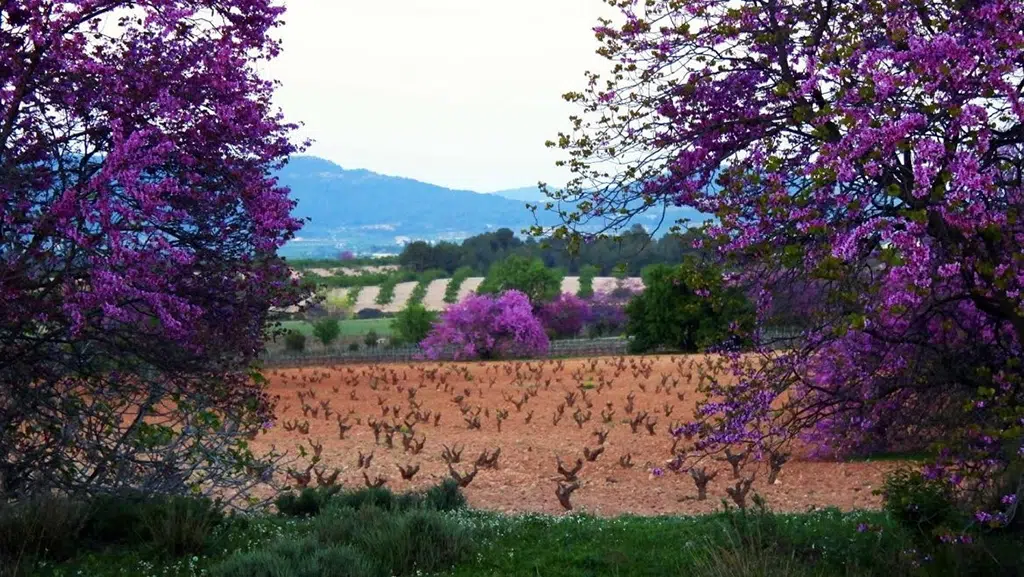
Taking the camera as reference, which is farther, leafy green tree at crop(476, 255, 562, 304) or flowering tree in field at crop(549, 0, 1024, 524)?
leafy green tree at crop(476, 255, 562, 304)

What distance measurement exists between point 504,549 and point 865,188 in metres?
3.96

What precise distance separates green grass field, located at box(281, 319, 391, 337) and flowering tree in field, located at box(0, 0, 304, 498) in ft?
195

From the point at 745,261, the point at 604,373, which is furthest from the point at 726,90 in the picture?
the point at 604,373

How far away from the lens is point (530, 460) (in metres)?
17.0

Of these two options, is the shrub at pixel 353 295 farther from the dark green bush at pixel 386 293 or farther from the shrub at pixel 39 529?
the shrub at pixel 39 529

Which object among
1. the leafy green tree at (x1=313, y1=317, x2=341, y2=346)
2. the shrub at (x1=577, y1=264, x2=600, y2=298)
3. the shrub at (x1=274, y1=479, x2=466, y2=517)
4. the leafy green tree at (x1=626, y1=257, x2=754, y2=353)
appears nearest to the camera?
the shrub at (x1=274, y1=479, x2=466, y2=517)

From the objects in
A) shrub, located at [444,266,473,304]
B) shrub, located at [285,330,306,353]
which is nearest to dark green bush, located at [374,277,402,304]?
shrub, located at [444,266,473,304]

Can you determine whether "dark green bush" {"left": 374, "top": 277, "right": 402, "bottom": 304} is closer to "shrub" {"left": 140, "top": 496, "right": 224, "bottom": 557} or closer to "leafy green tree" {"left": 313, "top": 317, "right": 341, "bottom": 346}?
"leafy green tree" {"left": 313, "top": 317, "right": 341, "bottom": 346}

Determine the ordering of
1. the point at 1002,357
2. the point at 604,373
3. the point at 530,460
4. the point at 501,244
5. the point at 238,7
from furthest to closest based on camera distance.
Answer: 1. the point at 501,244
2. the point at 604,373
3. the point at 530,460
4. the point at 238,7
5. the point at 1002,357

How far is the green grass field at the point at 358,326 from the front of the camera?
69000 millimetres

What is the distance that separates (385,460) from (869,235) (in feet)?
42.7

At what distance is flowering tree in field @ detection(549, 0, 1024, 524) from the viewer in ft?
16.8

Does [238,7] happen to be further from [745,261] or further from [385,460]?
[385,460]

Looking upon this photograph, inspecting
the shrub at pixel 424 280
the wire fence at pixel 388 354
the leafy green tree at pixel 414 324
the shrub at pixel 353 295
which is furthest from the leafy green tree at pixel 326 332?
the shrub at pixel 353 295
